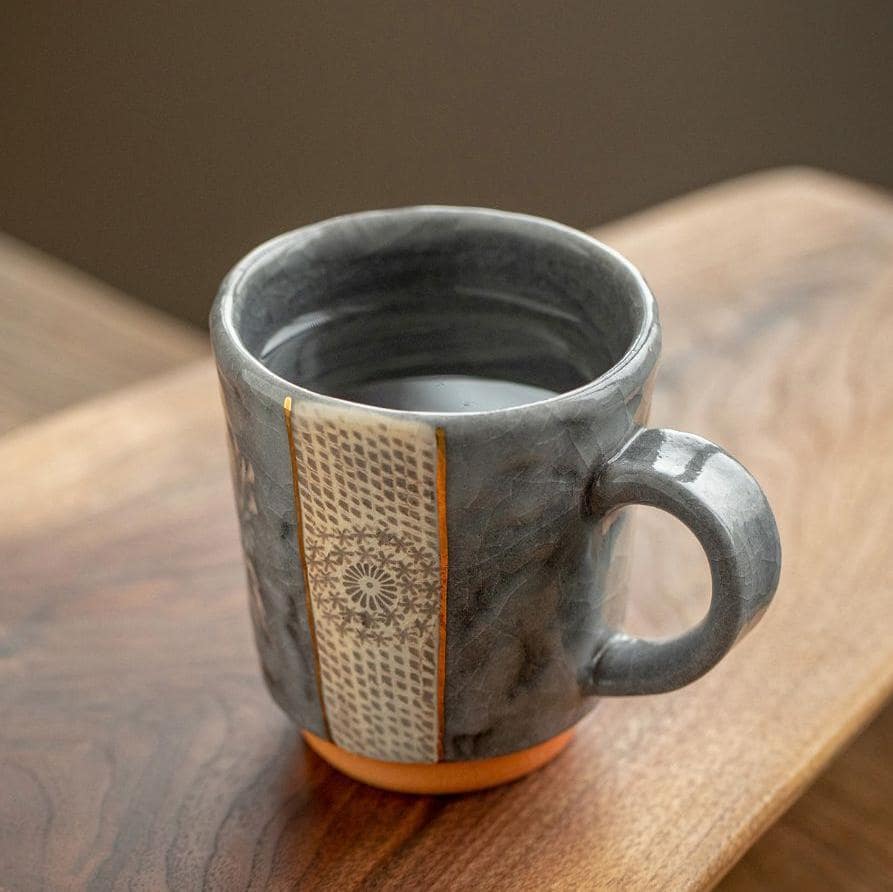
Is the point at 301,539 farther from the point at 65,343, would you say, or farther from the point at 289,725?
the point at 65,343

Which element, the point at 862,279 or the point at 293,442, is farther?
the point at 862,279

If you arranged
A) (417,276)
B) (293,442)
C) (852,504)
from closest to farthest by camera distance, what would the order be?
(293,442), (417,276), (852,504)

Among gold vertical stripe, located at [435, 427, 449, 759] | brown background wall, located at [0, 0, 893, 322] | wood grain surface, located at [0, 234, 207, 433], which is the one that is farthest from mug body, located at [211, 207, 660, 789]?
brown background wall, located at [0, 0, 893, 322]

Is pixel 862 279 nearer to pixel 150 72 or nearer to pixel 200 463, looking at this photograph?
pixel 200 463

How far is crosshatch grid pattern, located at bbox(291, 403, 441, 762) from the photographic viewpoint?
320 mm

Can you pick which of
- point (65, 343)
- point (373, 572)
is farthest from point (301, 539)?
point (65, 343)

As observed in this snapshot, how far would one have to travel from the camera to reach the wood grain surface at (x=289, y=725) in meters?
0.39

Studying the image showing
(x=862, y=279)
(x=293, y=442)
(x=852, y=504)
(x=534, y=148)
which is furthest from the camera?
(x=534, y=148)

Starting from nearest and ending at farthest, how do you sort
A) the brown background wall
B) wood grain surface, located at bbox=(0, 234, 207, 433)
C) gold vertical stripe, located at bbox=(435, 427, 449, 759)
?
1. gold vertical stripe, located at bbox=(435, 427, 449, 759)
2. wood grain surface, located at bbox=(0, 234, 207, 433)
3. the brown background wall

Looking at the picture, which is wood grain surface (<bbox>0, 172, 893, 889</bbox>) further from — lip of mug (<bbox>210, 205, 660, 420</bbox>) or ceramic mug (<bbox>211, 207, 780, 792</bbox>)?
lip of mug (<bbox>210, 205, 660, 420</bbox>)

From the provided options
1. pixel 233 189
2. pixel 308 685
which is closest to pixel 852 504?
pixel 308 685

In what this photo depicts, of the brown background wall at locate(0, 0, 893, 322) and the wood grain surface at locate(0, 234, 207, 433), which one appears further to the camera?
the brown background wall at locate(0, 0, 893, 322)

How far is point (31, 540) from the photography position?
53 cm

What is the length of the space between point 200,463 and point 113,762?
7.5 inches
